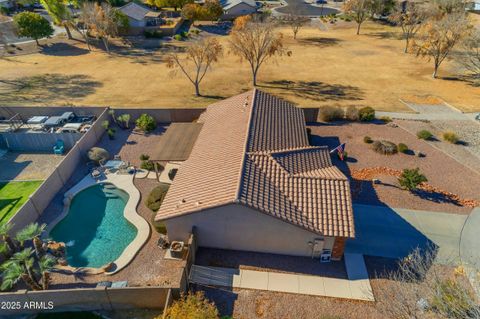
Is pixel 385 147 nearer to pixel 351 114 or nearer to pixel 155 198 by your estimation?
pixel 351 114

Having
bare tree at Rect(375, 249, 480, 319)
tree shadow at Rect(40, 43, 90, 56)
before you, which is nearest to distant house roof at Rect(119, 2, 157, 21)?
tree shadow at Rect(40, 43, 90, 56)

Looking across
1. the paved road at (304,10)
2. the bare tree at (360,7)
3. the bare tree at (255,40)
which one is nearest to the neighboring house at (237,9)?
the paved road at (304,10)

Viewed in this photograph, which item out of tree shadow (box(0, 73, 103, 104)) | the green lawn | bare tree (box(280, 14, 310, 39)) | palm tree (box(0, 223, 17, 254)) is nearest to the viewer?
palm tree (box(0, 223, 17, 254))

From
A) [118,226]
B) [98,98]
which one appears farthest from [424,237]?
[98,98]

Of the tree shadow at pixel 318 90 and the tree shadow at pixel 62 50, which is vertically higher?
the tree shadow at pixel 62 50

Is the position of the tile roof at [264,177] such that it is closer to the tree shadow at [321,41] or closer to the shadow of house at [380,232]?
the shadow of house at [380,232]

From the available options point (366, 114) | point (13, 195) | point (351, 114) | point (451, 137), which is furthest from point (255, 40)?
point (13, 195)

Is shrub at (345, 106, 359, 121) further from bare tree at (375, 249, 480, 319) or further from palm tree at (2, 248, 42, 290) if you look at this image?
palm tree at (2, 248, 42, 290)

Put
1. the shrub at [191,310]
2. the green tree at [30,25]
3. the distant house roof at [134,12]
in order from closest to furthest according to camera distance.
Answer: the shrub at [191,310] < the green tree at [30,25] < the distant house roof at [134,12]
